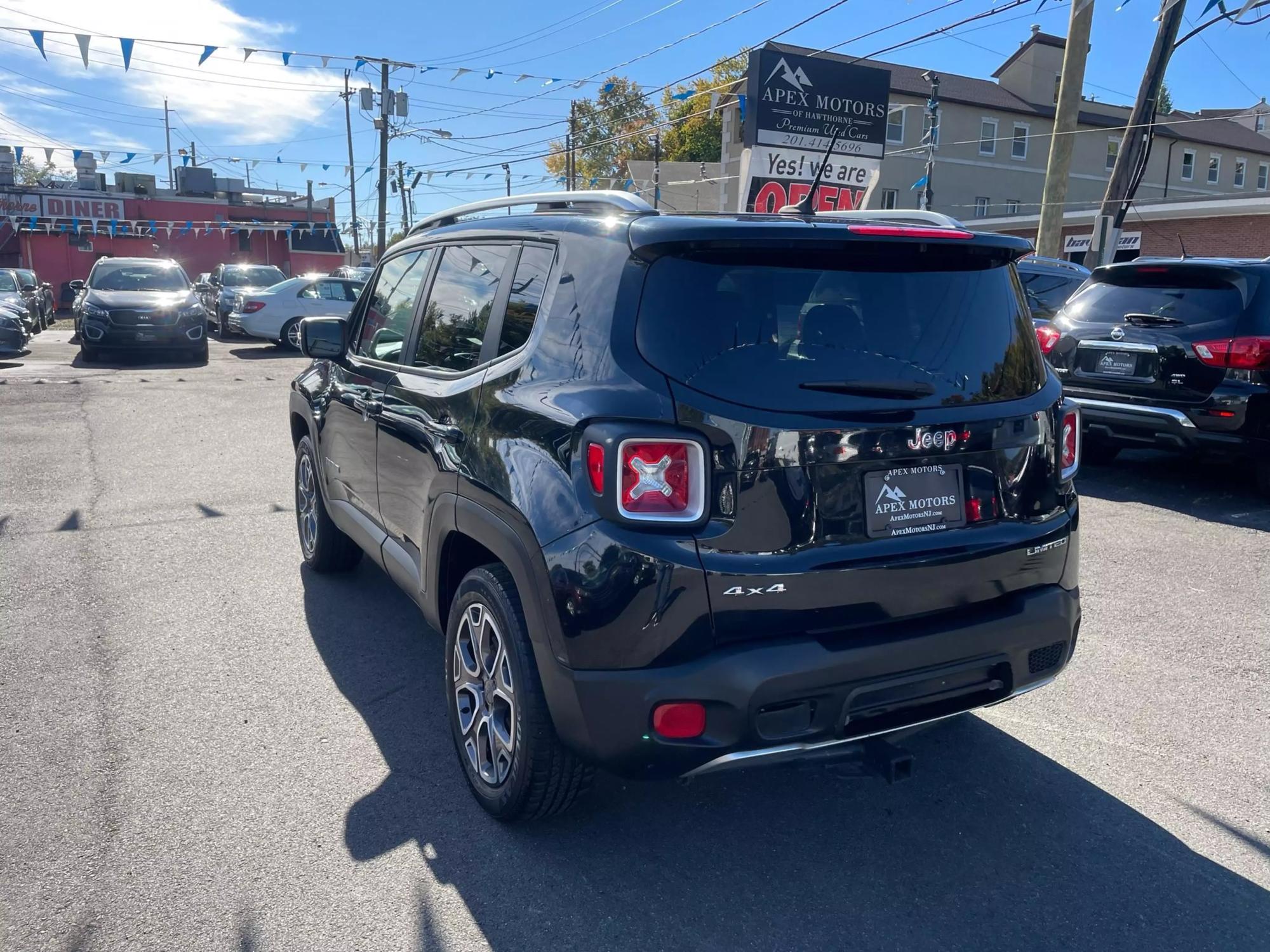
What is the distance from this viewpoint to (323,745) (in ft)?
12.1

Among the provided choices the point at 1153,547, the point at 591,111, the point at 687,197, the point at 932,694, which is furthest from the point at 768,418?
the point at 591,111

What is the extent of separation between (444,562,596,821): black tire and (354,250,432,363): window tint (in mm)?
1403

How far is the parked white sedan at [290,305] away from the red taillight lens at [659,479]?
18.3 meters

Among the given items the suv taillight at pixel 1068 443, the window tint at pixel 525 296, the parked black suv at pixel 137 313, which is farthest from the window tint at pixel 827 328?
the parked black suv at pixel 137 313

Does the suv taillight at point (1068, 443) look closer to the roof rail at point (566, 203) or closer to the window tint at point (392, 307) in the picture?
the roof rail at point (566, 203)

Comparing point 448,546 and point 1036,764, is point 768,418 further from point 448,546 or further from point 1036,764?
point 1036,764

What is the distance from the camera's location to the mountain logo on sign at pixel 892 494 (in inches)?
107

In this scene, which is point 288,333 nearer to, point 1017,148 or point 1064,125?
point 1064,125

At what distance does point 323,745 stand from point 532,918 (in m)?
1.33

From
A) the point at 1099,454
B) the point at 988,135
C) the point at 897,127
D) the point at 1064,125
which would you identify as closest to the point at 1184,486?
the point at 1099,454

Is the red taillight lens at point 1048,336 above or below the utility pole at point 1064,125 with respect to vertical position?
below

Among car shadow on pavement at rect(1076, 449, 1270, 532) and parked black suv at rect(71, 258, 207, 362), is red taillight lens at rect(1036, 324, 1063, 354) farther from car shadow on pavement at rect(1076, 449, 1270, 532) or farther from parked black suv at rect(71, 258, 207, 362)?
parked black suv at rect(71, 258, 207, 362)

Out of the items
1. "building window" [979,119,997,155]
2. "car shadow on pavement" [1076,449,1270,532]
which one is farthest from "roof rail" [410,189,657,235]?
"building window" [979,119,997,155]

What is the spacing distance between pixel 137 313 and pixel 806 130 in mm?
11173
